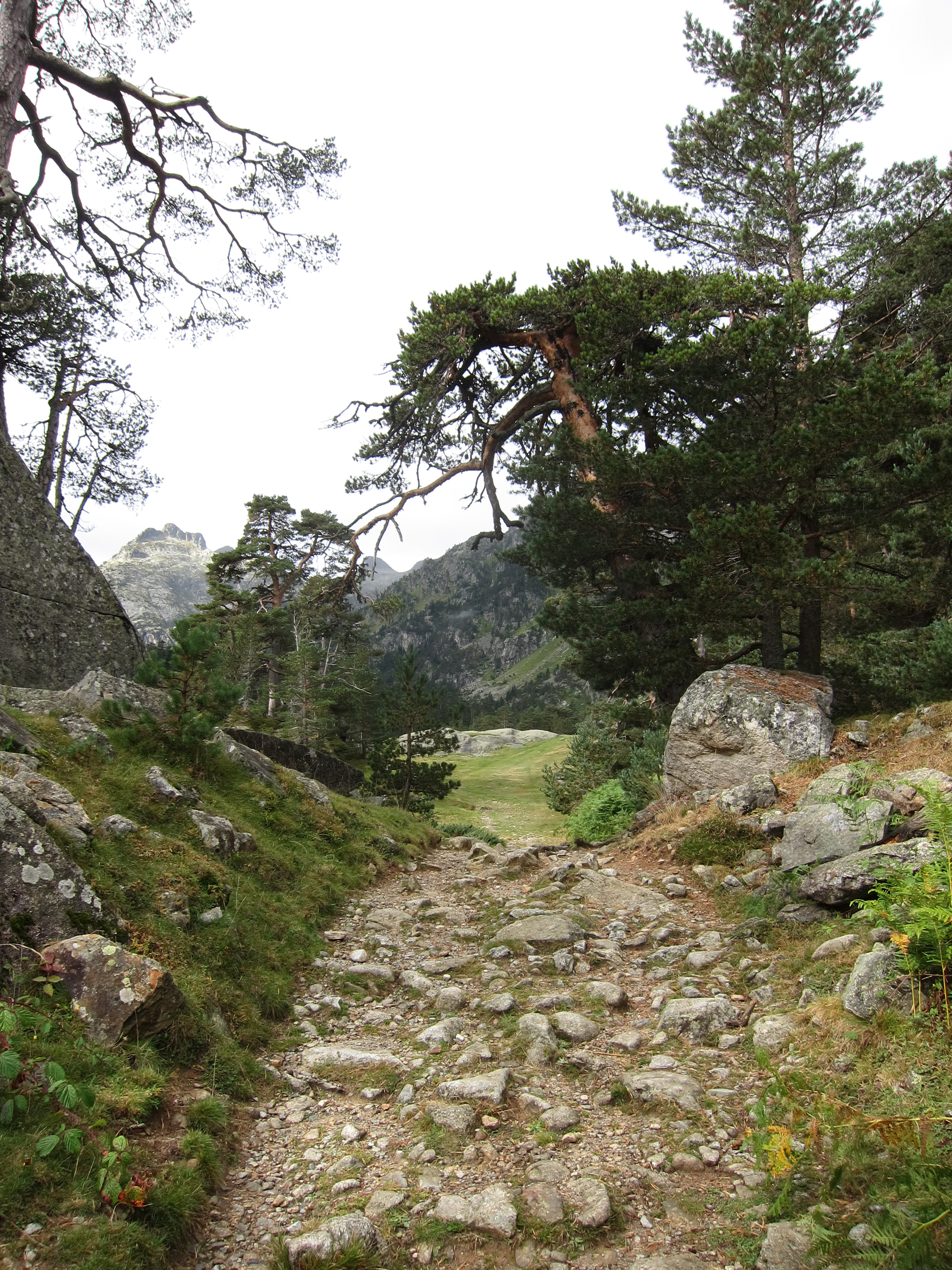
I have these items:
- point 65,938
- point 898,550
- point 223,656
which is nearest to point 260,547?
point 223,656

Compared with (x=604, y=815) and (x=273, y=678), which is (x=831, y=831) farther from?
(x=273, y=678)

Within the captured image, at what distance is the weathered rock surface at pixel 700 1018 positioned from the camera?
5176 millimetres

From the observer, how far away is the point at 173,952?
5426mm

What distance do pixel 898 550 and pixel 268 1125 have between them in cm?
1581

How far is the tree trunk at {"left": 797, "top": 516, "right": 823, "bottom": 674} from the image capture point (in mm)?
13250

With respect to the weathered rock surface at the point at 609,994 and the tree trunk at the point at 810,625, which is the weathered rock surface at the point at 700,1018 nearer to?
the weathered rock surface at the point at 609,994

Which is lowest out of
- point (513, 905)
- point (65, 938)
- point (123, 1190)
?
point (513, 905)

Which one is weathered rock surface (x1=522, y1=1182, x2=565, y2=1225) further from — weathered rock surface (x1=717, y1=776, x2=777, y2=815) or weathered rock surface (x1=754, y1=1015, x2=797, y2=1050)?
weathered rock surface (x1=717, y1=776, x2=777, y2=815)

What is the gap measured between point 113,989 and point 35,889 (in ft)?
2.91

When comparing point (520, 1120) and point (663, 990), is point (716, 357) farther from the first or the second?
point (520, 1120)

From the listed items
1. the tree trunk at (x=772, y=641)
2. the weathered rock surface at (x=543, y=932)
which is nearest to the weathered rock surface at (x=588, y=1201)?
the weathered rock surface at (x=543, y=932)

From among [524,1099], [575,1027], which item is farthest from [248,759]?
[524,1099]

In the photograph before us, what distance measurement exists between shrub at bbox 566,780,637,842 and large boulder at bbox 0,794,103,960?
10.9 m

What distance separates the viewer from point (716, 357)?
39.7 ft
